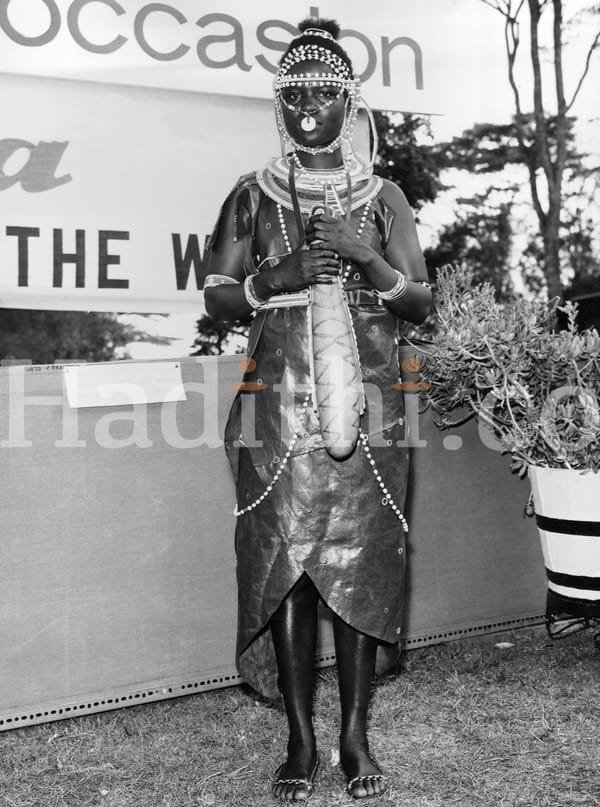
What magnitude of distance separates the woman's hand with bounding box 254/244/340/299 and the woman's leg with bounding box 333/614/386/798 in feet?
2.48

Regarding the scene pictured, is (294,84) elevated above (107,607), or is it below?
Result: above

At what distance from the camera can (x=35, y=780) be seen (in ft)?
7.08

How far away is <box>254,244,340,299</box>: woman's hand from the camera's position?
179 cm

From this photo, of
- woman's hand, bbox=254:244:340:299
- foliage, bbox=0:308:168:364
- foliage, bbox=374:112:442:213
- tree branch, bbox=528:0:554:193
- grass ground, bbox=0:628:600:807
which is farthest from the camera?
tree branch, bbox=528:0:554:193

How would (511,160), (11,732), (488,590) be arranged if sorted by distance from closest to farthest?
(11,732), (488,590), (511,160)

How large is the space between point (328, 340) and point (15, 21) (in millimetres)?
2202

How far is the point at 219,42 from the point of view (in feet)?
11.4

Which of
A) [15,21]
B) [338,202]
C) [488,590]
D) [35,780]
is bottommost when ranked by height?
[35,780]

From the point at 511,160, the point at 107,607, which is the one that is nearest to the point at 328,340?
the point at 107,607

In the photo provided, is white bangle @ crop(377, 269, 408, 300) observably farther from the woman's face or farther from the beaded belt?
the woman's face

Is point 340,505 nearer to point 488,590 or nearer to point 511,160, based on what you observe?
point 488,590

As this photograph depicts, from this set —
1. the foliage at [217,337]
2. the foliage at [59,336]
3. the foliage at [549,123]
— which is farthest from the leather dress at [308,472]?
the foliage at [549,123]

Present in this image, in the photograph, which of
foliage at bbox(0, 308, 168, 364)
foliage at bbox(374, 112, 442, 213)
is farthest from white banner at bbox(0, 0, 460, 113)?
foliage at bbox(0, 308, 168, 364)

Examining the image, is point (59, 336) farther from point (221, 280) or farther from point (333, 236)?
point (333, 236)
